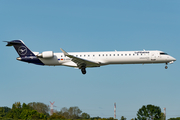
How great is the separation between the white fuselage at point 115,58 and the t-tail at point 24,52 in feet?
3.81

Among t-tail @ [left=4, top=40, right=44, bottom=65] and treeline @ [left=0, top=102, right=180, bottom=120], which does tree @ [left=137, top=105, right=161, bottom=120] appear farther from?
t-tail @ [left=4, top=40, right=44, bottom=65]

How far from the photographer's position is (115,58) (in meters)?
35.4

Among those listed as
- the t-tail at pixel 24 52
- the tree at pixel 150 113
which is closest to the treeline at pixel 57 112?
the tree at pixel 150 113

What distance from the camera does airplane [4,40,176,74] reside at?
35469 millimetres

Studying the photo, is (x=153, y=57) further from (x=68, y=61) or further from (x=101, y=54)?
(x=68, y=61)

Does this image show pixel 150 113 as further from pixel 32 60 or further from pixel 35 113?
pixel 32 60

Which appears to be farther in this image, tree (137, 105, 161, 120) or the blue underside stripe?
tree (137, 105, 161, 120)

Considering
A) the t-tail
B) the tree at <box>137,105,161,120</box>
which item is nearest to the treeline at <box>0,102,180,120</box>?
the tree at <box>137,105,161,120</box>

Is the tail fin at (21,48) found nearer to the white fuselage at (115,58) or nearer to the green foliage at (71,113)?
the white fuselage at (115,58)

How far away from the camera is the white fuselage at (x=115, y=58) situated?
35500 millimetres

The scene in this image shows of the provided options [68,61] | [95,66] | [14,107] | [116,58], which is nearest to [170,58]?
[116,58]

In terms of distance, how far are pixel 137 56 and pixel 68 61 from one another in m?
9.36

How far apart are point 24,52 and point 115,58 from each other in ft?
41.6

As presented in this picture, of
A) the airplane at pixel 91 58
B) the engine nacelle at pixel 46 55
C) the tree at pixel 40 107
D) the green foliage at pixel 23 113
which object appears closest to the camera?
the airplane at pixel 91 58
